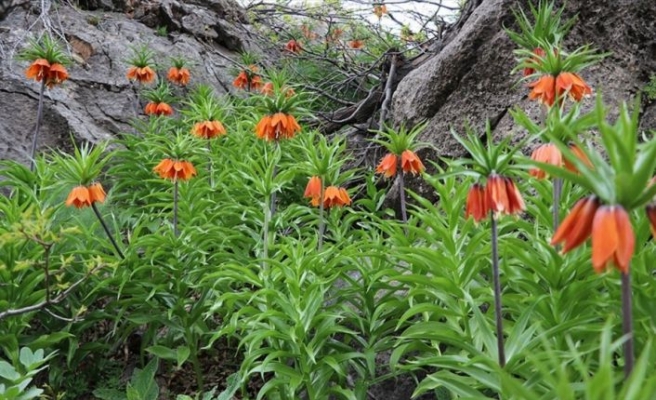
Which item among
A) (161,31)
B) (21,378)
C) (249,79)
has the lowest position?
(21,378)

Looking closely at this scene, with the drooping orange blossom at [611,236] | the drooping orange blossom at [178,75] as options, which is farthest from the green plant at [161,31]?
the drooping orange blossom at [611,236]

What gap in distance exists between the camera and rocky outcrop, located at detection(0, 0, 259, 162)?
5.36 metres

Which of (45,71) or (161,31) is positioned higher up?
(161,31)

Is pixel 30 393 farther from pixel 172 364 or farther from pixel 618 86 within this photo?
pixel 618 86

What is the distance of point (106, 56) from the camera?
656 centimetres

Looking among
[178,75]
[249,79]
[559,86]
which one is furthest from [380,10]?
[559,86]

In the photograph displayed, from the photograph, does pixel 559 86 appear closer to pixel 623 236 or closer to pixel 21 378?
pixel 623 236

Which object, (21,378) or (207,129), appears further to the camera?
(207,129)

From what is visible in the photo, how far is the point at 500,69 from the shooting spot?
4059mm

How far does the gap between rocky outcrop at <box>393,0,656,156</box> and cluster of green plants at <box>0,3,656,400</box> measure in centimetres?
96

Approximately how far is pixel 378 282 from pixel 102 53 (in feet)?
17.6

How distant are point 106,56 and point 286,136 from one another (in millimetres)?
4273

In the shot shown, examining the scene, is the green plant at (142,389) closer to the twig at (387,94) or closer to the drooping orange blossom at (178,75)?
the twig at (387,94)

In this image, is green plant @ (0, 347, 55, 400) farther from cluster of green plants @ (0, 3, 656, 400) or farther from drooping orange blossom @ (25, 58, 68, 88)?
drooping orange blossom @ (25, 58, 68, 88)
